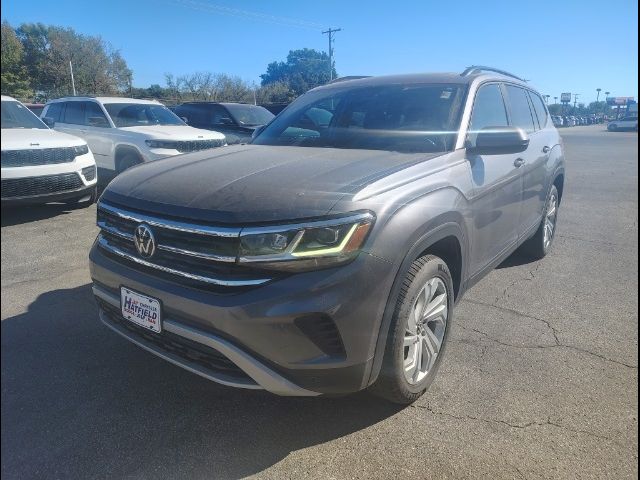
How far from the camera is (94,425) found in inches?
77.6

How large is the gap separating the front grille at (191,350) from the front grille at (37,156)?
1061mm

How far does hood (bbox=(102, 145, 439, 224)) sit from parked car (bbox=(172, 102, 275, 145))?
25.1 feet

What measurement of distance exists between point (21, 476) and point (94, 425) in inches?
29.9

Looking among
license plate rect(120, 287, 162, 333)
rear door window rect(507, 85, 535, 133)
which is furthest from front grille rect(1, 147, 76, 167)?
rear door window rect(507, 85, 535, 133)

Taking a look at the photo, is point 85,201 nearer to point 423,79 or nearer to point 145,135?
point 423,79

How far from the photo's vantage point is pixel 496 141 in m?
2.99

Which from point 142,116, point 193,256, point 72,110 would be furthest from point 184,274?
point 142,116

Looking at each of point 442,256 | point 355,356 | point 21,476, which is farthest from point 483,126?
point 21,476

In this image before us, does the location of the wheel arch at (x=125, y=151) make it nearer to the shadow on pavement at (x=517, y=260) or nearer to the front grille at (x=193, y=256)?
the front grille at (x=193, y=256)

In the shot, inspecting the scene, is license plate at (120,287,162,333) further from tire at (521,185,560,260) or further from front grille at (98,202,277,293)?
tire at (521,185,560,260)

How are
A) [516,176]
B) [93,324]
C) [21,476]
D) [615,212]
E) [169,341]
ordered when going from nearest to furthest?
1. [21,476]
2. [169,341]
3. [93,324]
4. [516,176]
5. [615,212]

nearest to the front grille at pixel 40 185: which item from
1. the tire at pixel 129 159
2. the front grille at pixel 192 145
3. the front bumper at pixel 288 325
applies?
the front bumper at pixel 288 325

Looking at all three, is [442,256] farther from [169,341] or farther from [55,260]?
[55,260]

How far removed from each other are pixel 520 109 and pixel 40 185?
4.28 metres
